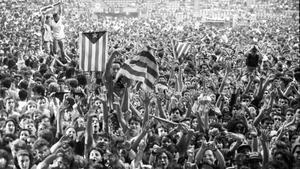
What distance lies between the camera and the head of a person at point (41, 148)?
6328mm

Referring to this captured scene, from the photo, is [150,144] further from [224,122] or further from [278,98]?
[278,98]

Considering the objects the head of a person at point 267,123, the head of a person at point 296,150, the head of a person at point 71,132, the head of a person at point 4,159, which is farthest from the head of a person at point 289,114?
the head of a person at point 4,159

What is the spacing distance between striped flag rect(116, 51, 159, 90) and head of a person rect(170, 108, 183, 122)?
0.45 m

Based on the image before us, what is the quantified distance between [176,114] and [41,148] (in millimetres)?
2392

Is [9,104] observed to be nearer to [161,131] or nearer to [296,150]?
[161,131]

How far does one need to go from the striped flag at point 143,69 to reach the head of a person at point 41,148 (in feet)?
6.88

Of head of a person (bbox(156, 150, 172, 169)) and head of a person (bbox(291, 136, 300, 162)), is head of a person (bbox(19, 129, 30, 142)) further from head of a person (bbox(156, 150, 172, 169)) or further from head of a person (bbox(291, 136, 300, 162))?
head of a person (bbox(291, 136, 300, 162))

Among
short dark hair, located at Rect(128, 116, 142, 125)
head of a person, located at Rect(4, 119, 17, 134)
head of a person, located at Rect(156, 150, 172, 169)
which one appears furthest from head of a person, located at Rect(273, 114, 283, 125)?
head of a person, located at Rect(4, 119, 17, 134)

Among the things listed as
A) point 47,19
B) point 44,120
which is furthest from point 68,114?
point 47,19

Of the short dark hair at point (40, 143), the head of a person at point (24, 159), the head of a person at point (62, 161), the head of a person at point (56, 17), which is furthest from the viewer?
the head of a person at point (56, 17)

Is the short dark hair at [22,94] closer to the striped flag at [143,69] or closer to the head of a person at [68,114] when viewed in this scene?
the head of a person at [68,114]

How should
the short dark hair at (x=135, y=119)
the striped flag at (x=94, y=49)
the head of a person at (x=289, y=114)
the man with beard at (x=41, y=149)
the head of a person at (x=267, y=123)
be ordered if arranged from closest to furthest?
the man with beard at (x=41, y=149)
the short dark hair at (x=135, y=119)
the head of a person at (x=267, y=123)
the head of a person at (x=289, y=114)
the striped flag at (x=94, y=49)

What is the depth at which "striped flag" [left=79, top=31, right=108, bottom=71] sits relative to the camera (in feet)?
29.0

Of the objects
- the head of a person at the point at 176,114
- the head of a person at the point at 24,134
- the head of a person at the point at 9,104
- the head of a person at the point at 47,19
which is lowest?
the head of a person at the point at 24,134
